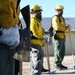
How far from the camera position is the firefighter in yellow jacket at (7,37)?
9.59 ft

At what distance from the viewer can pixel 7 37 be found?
299 centimetres

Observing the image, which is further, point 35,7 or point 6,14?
point 35,7

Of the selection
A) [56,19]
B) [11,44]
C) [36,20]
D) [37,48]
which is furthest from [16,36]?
[56,19]

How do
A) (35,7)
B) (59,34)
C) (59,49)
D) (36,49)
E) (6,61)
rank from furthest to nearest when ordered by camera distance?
(59,49) → (59,34) → (35,7) → (36,49) → (6,61)

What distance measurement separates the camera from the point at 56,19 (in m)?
9.77

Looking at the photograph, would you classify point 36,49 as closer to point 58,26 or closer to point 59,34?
point 58,26

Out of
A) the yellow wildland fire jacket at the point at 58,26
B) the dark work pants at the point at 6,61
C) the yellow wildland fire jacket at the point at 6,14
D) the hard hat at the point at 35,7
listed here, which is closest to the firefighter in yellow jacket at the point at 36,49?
the hard hat at the point at 35,7

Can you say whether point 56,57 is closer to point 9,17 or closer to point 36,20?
point 36,20

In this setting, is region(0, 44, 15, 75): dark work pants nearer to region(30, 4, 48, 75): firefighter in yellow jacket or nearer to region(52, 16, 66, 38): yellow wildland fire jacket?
region(30, 4, 48, 75): firefighter in yellow jacket

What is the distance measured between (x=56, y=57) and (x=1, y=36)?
24.3 feet

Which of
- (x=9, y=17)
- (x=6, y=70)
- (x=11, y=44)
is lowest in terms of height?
(x=6, y=70)

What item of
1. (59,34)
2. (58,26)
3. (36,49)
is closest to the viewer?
(36,49)

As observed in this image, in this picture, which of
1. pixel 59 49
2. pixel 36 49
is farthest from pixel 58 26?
pixel 36 49

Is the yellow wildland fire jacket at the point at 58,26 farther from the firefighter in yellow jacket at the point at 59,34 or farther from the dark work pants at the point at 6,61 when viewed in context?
the dark work pants at the point at 6,61
